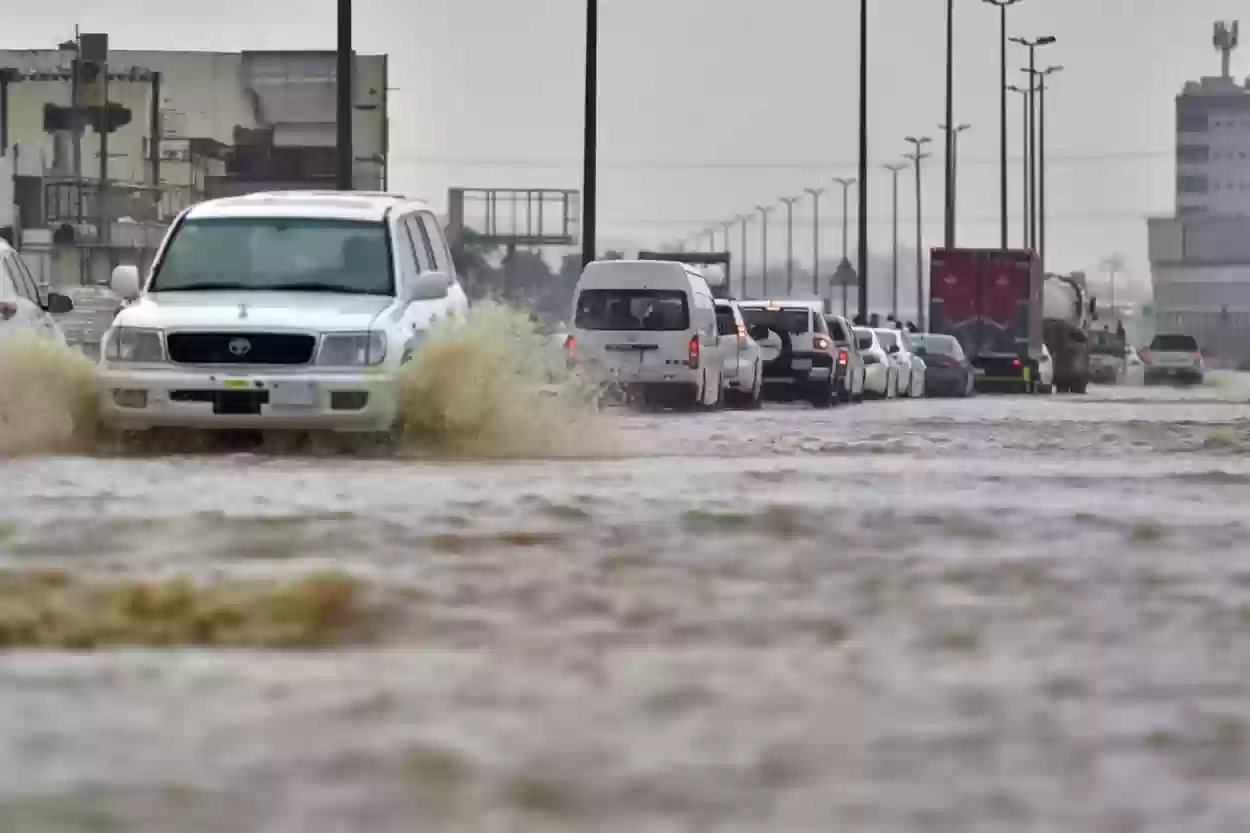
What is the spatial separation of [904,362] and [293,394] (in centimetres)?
3084

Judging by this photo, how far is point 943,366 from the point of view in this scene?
162 feet

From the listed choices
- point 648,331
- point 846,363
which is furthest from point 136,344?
point 846,363

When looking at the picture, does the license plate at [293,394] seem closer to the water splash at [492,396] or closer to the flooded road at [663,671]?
the water splash at [492,396]

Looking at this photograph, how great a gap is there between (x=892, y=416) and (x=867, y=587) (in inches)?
834

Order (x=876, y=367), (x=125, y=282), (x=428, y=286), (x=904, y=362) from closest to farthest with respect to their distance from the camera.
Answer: (x=125, y=282)
(x=428, y=286)
(x=876, y=367)
(x=904, y=362)

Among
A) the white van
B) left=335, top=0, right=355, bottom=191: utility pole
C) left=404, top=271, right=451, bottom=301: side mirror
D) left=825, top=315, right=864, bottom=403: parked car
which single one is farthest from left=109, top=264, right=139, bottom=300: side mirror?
left=825, top=315, right=864, bottom=403: parked car

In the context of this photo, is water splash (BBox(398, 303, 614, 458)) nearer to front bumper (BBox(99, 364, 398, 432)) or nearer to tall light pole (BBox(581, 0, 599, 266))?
front bumper (BBox(99, 364, 398, 432))

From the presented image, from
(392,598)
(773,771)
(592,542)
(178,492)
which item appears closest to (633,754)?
(773,771)

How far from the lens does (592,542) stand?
448 inches

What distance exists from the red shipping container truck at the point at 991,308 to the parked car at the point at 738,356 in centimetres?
1929

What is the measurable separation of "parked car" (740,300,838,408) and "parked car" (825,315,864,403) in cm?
30

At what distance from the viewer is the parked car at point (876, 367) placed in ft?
150

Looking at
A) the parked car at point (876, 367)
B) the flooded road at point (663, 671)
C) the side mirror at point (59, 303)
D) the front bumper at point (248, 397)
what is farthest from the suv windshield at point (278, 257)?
the parked car at point (876, 367)

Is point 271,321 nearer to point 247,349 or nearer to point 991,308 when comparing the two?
point 247,349
